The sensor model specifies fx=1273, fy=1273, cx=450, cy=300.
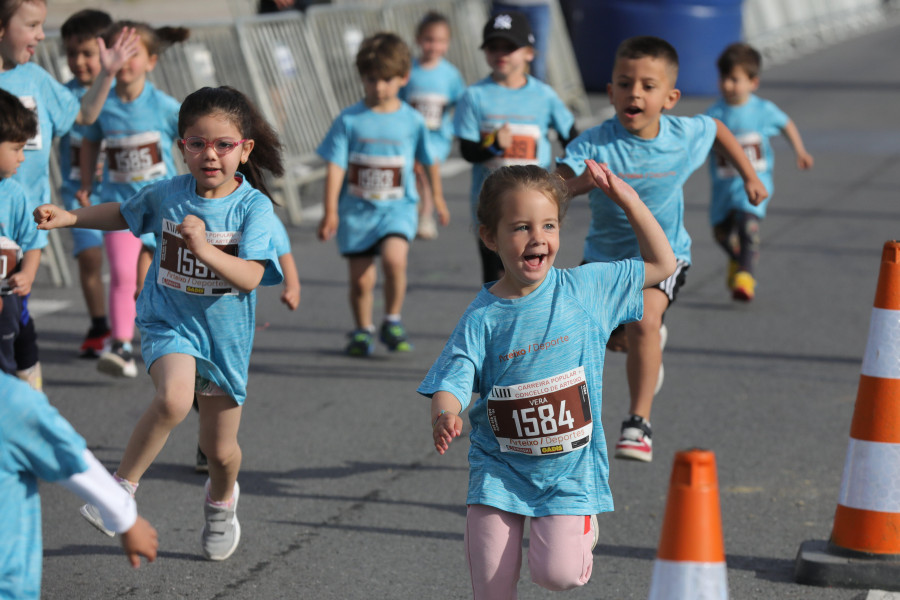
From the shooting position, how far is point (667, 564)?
289cm

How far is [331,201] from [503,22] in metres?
1.42

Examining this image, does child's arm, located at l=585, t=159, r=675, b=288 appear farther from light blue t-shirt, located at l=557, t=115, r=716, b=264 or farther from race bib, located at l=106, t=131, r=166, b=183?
race bib, located at l=106, t=131, r=166, b=183

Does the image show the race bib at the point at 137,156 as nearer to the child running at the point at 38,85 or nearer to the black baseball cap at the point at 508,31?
the child running at the point at 38,85

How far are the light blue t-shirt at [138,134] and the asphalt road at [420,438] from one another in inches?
46.3

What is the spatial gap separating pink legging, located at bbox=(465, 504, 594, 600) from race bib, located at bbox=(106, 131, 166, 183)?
3.99m

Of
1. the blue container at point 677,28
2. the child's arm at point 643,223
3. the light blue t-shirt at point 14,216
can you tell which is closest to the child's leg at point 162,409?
the light blue t-shirt at point 14,216

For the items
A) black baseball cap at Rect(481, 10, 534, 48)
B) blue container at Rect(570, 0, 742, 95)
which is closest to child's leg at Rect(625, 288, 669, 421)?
black baseball cap at Rect(481, 10, 534, 48)

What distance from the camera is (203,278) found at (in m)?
4.37

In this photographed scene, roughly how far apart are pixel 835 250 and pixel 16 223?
7452mm

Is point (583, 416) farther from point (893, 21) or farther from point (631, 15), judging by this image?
point (893, 21)

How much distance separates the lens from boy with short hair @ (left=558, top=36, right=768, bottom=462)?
528 centimetres

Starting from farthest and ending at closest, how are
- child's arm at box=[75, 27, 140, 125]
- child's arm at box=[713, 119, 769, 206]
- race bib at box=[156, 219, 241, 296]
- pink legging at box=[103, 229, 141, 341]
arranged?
pink legging at box=[103, 229, 141, 341]
child's arm at box=[75, 27, 140, 125]
child's arm at box=[713, 119, 769, 206]
race bib at box=[156, 219, 241, 296]

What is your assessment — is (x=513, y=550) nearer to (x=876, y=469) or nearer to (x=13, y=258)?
(x=876, y=469)

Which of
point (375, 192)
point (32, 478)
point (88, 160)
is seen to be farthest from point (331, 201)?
point (32, 478)
